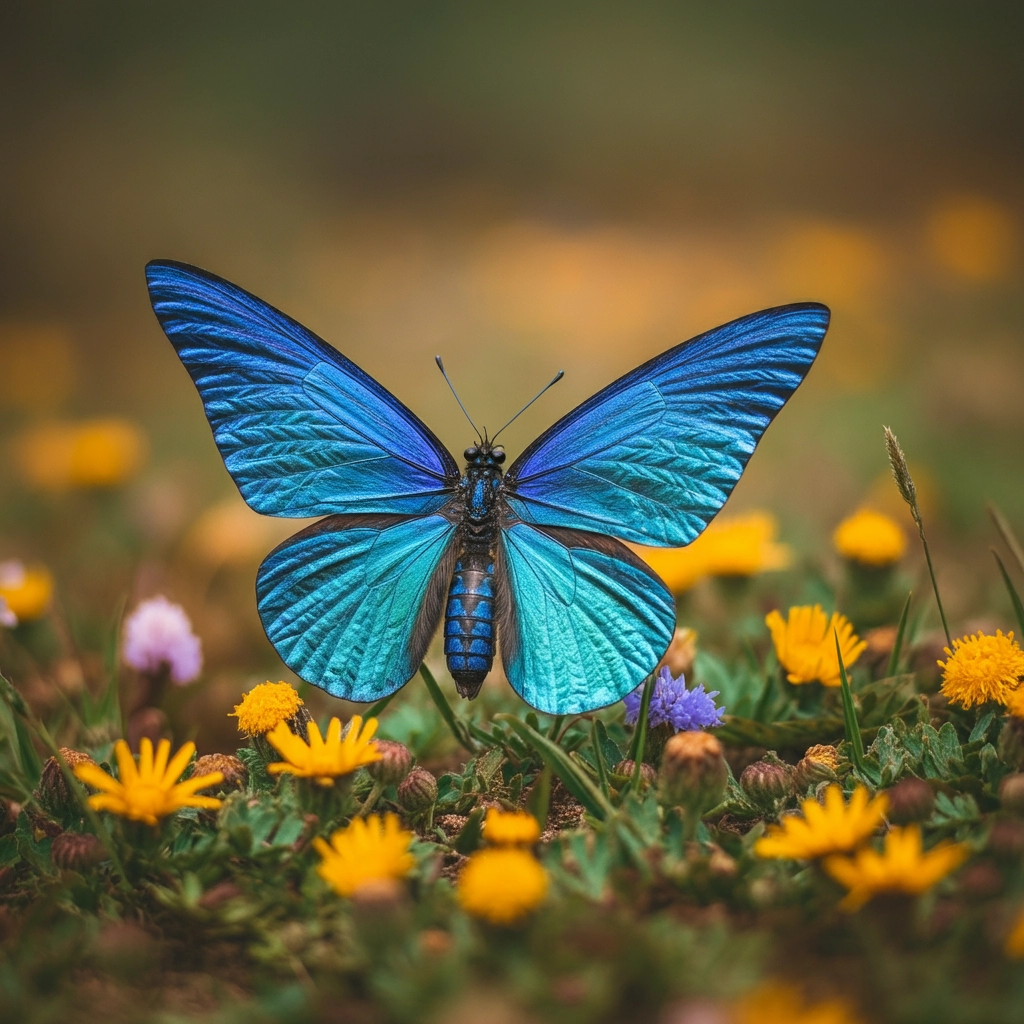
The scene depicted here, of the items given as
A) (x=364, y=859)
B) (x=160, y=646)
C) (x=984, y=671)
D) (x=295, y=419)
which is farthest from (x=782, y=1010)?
(x=160, y=646)

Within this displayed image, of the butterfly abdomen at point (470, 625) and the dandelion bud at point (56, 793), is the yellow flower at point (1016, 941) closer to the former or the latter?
the butterfly abdomen at point (470, 625)

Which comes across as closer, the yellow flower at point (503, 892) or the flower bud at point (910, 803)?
the yellow flower at point (503, 892)

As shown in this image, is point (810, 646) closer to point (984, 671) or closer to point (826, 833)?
point (984, 671)

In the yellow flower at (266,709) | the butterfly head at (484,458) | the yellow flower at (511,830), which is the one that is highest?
the butterfly head at (484,458)

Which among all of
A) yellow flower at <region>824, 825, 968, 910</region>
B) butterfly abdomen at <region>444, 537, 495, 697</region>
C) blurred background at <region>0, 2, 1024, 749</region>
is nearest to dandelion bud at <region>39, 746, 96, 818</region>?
butterfly abdomen at <region>444, 537, 495, 697</region>

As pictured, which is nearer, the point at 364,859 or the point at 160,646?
the point at 364,859

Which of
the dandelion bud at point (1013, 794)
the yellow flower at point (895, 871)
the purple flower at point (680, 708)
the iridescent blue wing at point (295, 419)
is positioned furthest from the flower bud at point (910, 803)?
the iridescent blue wing at point (295, 419)

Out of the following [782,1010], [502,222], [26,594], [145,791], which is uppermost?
[502,222]
